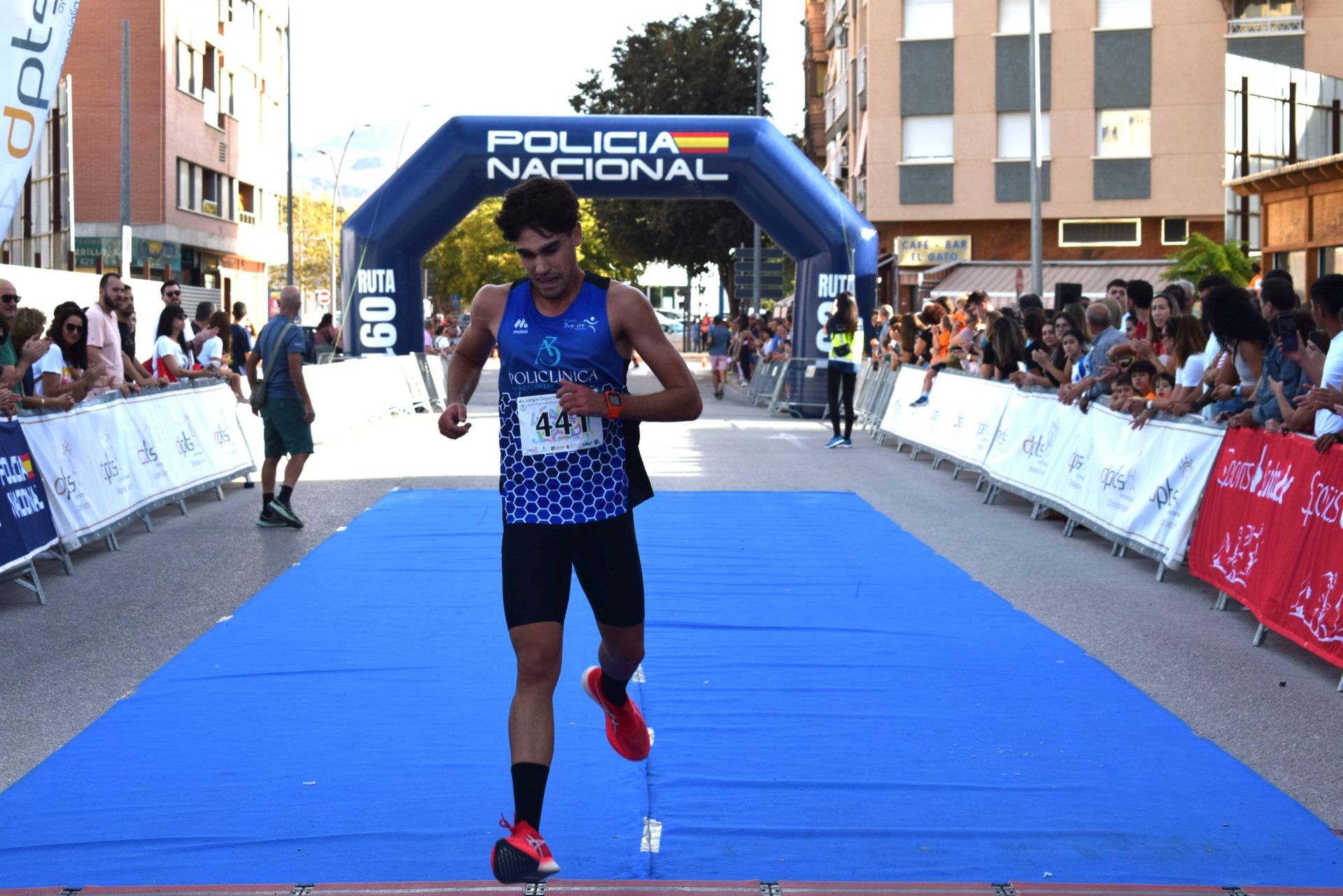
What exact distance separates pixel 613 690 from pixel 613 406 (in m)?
1.05

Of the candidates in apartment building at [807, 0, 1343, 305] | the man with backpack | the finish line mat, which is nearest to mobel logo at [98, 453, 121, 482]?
the man with backpack

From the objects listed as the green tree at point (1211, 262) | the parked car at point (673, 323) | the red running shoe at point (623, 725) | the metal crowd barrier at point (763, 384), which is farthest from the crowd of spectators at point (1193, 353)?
the parked car at point (673, 323)

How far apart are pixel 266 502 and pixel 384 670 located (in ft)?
19.8

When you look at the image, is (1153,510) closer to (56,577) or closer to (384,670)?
(384,670)

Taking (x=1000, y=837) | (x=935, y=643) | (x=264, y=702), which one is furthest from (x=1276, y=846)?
(x=264, y=702)

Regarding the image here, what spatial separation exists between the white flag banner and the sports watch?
4.38 metres

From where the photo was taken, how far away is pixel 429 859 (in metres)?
4.88

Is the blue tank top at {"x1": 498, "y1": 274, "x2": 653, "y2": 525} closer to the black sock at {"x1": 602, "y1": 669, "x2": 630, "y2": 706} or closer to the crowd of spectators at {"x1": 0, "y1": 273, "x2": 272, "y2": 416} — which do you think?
the black sock at {"x1": 602, "y1": 669, "x2": 630, "y2": 706}

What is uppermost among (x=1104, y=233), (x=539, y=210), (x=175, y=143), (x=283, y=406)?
(x=175, y=143)

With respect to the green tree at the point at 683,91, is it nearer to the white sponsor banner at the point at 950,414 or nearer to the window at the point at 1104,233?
the window at the point at 1104,233

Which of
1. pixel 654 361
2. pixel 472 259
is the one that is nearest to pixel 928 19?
pixel 654 361

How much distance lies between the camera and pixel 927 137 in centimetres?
4719

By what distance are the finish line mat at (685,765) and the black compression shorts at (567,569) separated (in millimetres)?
702

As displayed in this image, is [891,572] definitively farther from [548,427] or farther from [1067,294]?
[1067,294]
